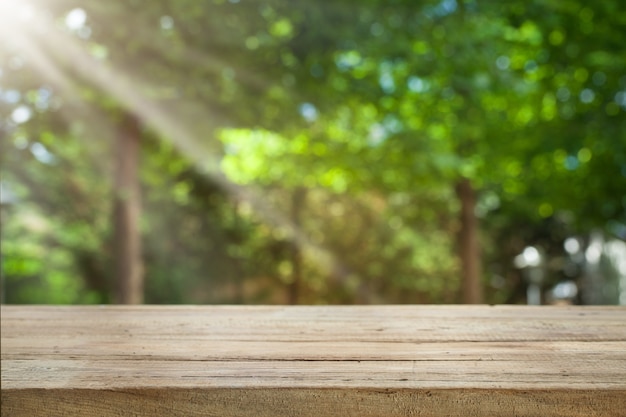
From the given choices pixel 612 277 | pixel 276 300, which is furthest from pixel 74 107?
pixel 612 277

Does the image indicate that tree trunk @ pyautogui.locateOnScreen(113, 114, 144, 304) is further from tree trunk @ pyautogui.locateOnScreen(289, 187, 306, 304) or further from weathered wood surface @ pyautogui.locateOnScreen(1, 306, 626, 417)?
weathered wood surface @ pyautogui.locateOnScreen(1, 306, 626, 417)

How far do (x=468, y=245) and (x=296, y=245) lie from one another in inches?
135

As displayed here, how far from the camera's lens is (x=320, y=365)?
4.59ft

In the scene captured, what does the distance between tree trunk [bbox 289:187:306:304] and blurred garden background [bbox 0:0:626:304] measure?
1.2 inches

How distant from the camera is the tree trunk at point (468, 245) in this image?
455 inches

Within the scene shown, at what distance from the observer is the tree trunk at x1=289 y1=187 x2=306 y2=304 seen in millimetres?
13523

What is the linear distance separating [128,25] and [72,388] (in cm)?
750

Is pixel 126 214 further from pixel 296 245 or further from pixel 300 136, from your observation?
pixel 296 245

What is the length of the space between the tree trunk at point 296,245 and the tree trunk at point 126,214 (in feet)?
13.9

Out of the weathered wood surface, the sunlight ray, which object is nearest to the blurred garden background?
the sunlight ray

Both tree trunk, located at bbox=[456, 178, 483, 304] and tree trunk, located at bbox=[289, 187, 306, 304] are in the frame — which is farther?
tree trunk, located at bbox=[289, 187, 306, 304]

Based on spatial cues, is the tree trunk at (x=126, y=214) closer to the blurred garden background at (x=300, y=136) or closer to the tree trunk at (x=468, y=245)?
the blurred garden background at (x=300, y=136)

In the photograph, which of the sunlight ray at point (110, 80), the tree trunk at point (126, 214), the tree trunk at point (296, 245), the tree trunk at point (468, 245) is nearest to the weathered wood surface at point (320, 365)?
the sunlight ray at point (110, 80)

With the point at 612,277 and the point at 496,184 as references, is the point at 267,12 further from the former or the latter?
the point at 612,277
